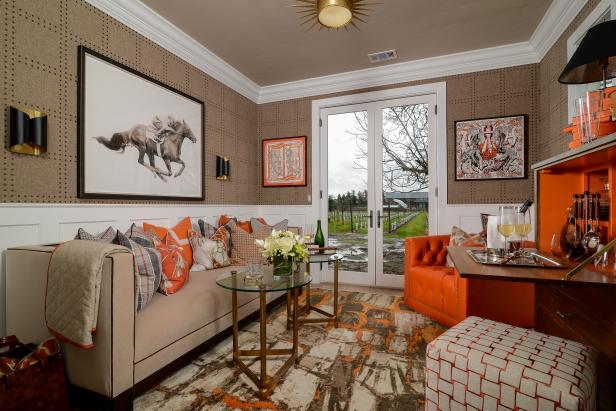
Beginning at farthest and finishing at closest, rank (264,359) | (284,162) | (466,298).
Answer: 1. (284,162)
2. (466,298)
3. (264,359)

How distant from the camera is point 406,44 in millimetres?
3496

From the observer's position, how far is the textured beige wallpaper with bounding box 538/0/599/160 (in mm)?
2908

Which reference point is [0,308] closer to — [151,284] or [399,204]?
[151,284]

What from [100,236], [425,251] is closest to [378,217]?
[425,251]

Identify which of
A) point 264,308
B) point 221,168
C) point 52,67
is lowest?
point 264,308

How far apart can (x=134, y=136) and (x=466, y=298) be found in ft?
10.4

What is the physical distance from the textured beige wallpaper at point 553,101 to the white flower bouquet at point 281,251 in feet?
9.11

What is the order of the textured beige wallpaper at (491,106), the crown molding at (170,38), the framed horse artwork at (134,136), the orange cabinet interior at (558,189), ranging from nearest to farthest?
the orange cabinet interior at (558,189) < the framed horse artwork at (134,136) < the crown molding at (170,38) < the textured beige wallpaper at (491,106)

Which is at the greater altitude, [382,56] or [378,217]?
[382,56]

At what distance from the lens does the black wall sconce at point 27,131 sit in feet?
6.38

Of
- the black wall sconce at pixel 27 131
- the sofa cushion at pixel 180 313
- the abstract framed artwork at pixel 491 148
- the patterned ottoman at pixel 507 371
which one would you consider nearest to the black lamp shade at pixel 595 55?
the patterned ottoman at pixel 507 371

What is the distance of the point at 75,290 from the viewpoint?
5.14 ft

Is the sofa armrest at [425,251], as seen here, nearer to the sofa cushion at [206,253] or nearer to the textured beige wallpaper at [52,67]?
the sofa cushion at [206,253]

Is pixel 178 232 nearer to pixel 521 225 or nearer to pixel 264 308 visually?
pixel 264 308
